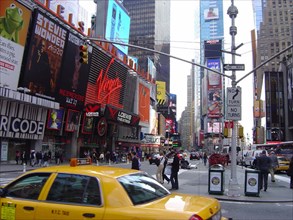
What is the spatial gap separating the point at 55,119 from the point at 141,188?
3993cm

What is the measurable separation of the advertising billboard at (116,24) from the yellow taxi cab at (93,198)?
59.1m

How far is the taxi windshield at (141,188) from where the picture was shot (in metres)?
5.27

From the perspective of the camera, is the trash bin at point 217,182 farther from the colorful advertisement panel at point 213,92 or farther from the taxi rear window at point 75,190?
the colorful advertisement panel at point 213,92

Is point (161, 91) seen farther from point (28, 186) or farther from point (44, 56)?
point (28, 186)

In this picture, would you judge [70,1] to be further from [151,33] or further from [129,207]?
[129,207]

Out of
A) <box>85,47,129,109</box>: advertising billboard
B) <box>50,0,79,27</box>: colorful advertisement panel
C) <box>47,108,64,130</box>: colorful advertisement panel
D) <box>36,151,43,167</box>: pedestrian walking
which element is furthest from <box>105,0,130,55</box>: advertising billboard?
<box>36,151,43,167</box>: pedestrian walking

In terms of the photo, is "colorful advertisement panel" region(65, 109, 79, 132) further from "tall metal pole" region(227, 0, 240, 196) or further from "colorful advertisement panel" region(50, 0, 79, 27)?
"tall metal pole" region(227, 0, 240, 196)

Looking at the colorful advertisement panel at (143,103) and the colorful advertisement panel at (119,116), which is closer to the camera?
the colorful advertisement panel at (119,116)

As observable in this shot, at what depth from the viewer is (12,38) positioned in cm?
3366

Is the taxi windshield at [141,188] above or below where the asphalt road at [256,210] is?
above

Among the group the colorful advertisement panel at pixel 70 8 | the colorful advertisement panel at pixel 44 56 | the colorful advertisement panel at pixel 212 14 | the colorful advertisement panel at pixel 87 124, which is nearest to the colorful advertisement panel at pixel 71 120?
the colorful advertisement panel at pixel 87 124

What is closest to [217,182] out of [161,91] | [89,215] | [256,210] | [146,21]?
[256,210]

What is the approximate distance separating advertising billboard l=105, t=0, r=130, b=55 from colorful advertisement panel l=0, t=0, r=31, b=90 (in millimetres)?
29655

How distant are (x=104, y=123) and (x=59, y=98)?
13500 mm
